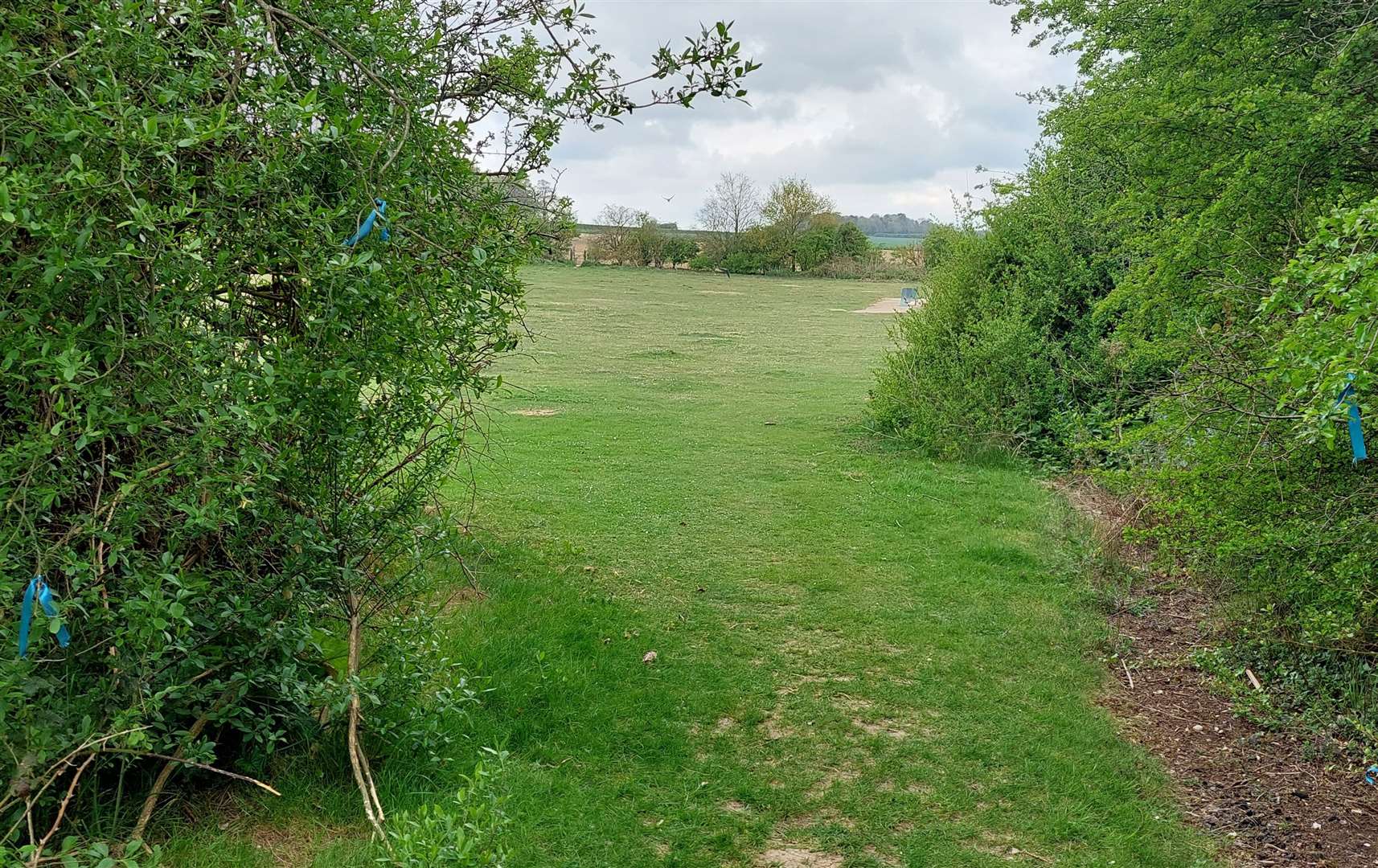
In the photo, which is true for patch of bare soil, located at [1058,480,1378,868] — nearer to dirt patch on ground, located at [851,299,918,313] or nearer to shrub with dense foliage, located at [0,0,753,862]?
shrub with dense foliage, located at [0,0,753,862]

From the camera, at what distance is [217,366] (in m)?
2.89

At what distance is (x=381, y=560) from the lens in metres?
4.12

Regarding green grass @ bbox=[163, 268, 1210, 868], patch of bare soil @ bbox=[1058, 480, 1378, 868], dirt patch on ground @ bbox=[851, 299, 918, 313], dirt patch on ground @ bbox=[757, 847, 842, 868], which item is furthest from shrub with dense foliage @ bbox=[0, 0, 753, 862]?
dirt patch on ground @ bbox=[851, 299, 918, 313]

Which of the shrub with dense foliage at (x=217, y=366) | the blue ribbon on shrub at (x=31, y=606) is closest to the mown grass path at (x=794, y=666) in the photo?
the shrub with dense foliage at (x=217, y=366)

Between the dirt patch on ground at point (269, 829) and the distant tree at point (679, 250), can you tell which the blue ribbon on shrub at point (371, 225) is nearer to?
the dirt patch on ground at point (269, 829)

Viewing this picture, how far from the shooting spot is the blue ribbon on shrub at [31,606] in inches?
93.2

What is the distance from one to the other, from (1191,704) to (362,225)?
5547 mm

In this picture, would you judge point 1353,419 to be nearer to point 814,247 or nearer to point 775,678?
point 775,678

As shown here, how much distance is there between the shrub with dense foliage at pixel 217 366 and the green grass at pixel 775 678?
628 mm

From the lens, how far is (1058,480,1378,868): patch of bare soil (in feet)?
13.5

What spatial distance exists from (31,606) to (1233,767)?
5516 mm

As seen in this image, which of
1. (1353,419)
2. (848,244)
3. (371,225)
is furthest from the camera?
(848,244)

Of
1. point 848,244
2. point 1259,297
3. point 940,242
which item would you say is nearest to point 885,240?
point 848,244

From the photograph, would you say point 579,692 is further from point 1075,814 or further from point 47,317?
point 47,317
